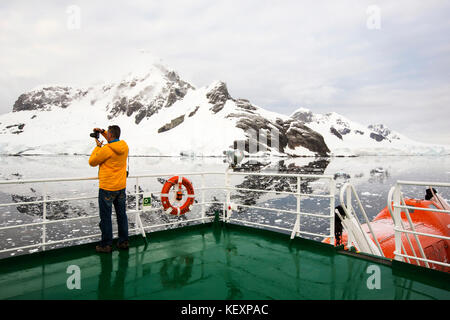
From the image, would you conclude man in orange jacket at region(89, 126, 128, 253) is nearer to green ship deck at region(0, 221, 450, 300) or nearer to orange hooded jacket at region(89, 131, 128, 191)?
orange hooded jacket at region(89, 131, 128, 191)

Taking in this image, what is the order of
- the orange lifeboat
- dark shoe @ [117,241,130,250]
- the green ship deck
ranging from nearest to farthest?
the green ship deck → dark shoe @ [117,241,130,250] → the orange lifeboat

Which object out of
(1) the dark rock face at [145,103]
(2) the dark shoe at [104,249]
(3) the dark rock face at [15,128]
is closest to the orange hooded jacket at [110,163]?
(2) the dark shoe at [104,249]

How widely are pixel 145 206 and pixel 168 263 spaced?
1.40 m

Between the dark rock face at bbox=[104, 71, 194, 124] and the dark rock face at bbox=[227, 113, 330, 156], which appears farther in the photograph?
the dark rock face at bbox=[104, 71, 194, 124]

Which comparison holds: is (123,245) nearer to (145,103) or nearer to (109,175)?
(109,175)

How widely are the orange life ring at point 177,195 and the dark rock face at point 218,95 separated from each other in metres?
110

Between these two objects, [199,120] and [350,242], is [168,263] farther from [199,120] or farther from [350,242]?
[199,120]

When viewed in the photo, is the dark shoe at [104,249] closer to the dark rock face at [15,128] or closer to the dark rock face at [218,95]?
the dark rock face at [218,95]

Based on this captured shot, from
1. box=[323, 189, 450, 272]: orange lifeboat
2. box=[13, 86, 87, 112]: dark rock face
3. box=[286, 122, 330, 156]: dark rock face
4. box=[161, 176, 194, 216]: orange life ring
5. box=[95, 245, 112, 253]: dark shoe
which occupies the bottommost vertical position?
box=[323, 189, 450, 272]: orange lifeboat

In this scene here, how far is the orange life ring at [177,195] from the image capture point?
5031 mm

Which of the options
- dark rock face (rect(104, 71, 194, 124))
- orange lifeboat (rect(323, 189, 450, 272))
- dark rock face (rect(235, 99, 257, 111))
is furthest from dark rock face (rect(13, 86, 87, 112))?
orange lifeboat (rect(323, 189, 450, 272))

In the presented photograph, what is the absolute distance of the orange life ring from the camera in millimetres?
5031

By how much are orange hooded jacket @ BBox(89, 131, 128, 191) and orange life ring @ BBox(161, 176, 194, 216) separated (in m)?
1.09

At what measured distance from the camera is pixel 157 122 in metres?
122
